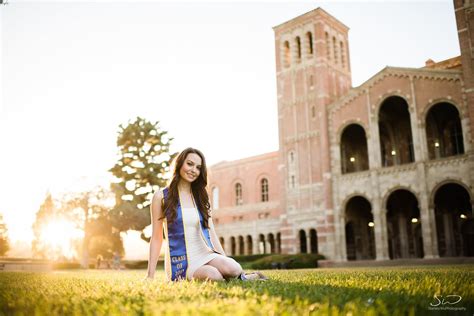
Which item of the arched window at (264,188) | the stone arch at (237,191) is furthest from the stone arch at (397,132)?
the stone arch at (237,191)

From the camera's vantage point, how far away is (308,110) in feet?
118

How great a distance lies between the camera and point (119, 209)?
110 feet

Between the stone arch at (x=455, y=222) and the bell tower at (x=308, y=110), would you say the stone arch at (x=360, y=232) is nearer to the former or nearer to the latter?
the bell tower at (x=308, y=110)

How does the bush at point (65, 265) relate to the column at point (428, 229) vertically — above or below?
below

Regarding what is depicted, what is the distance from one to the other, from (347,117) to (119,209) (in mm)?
19828

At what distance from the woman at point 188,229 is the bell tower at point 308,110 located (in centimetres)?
2826

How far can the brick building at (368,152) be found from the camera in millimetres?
27297

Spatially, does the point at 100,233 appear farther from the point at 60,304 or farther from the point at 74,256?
the point at 60,304

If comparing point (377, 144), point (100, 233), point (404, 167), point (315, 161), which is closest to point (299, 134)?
point (315, 161)

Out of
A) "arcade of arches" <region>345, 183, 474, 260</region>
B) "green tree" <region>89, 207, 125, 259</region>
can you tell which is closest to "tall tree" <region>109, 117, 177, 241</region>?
"green tree" <region>89, 207, 125, 259</region>

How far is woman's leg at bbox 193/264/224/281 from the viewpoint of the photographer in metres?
4.68

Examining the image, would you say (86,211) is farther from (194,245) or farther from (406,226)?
(194,245)

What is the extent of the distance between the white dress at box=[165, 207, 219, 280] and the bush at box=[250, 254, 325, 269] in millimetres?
23516

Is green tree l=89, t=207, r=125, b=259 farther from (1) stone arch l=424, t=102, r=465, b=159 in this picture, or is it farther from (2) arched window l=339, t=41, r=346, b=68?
(1) stone arch l=424, t=102, r=465, b=159
